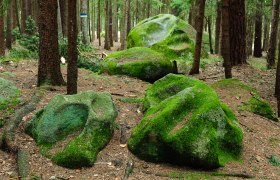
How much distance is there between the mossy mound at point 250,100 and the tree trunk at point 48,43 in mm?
4865

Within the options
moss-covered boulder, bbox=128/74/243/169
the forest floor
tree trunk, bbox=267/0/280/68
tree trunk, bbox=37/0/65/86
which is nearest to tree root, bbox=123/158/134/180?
the forest floor

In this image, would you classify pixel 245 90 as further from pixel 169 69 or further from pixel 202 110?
pixel 202 110

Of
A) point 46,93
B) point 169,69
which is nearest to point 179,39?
point 169,69

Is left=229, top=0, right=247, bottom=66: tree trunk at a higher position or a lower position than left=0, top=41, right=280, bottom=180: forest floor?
higher

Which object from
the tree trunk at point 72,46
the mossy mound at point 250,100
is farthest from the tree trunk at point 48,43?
the mossy mound at point 250,100

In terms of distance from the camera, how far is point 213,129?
6.14 meters

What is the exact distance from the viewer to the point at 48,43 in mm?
8211

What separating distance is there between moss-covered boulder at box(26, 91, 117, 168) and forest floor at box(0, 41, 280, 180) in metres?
0.14

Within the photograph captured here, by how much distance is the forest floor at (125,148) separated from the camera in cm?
536

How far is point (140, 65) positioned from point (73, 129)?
18.9 feet

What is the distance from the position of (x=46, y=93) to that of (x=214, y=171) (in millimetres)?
4432

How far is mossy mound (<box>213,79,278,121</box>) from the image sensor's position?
8858mm

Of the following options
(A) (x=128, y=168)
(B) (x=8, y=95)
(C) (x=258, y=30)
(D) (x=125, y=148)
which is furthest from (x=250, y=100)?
(C) (x=258, y=30)

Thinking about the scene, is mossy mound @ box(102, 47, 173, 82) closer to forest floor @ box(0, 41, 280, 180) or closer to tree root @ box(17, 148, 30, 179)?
forest floor @ box(0, 41, 280, 180)
